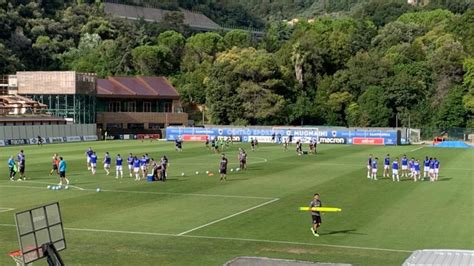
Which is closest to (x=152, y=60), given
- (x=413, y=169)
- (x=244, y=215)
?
(x=413, y=169)

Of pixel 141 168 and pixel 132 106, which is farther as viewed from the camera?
pixel 132 106

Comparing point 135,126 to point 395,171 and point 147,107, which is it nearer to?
point 147,107

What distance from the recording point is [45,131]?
305 ft

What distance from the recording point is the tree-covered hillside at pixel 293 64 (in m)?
118

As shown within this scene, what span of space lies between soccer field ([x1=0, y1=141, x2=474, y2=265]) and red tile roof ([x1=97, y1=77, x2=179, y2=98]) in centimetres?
6363

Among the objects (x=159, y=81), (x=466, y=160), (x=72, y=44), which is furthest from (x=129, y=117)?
(x=466, y=160)

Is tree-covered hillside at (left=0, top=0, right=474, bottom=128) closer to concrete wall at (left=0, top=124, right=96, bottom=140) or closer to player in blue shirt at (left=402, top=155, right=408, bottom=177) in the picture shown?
concrete wall at (left=0, top=124, right=96, bottom=140)

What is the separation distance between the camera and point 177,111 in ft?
418

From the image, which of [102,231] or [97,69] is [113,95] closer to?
[97,69]

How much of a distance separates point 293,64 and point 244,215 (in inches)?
4069

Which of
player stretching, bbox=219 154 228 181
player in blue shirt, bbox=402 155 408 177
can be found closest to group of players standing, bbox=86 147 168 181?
player stretching, bbox=219 154 228 181

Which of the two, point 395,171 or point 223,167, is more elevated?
point 223,167

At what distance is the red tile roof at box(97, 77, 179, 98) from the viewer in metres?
119

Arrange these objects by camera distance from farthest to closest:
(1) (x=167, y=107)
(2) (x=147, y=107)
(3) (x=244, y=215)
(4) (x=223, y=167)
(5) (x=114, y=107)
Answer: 1. (1) (x=167, y=107)
2. (2) (x=147, y=107)
3. (5) (x=114, y=107)
4. (4) (x=223, y=167)
5. (3) (x=244, y=215)
